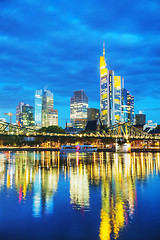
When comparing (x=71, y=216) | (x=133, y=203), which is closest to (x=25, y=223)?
(x=71, y=216)

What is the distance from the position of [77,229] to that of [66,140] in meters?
149

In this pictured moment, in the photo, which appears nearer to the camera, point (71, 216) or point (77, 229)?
point (77, 229)

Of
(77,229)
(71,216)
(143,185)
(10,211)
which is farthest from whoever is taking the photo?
(143,185)

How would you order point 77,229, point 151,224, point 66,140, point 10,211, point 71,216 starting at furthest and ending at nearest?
point 66,140 → point 10,211 → point 71,216 → point 151,224 → point 77,229

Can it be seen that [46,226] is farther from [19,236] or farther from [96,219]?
[96,219]

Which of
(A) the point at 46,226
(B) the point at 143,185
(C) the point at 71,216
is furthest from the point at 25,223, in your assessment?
(B) the point at 143,185

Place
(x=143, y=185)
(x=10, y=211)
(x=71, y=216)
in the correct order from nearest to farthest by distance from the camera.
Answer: (x=71, y=216), (x=10, y=211), (x=143, y=185)

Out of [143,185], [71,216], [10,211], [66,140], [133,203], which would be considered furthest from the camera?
[66,140]

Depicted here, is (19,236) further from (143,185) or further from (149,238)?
(143,185)

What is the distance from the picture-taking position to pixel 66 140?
161 m

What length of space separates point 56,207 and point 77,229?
12.7ft

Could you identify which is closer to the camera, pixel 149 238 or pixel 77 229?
pixel 149 238

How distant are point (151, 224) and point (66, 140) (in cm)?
14821

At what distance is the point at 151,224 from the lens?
1346 centimetres
